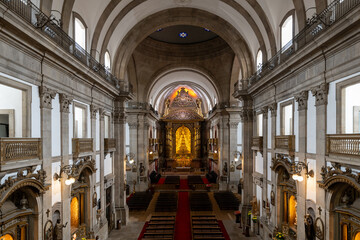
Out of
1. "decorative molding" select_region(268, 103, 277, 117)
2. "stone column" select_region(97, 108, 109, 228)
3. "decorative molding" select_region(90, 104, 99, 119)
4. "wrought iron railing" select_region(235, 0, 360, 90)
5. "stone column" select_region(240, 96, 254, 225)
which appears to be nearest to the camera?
"wrought iron railing" select_region(235, 0, 360, 90)

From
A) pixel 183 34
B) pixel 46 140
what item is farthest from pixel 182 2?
pixel 46 140

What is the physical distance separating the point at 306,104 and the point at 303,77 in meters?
1.19

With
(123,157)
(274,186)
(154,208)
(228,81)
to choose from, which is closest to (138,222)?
(154,208)

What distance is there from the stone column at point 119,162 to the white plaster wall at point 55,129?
26.8ft

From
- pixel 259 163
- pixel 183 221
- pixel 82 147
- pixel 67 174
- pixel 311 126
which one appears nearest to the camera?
pixel 311 126

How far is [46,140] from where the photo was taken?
9516 millimetres

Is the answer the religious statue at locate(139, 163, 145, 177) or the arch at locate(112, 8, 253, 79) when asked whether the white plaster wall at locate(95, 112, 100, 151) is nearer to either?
the arch at locate(112, 8, 253, 79)

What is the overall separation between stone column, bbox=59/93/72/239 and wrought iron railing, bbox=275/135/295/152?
33.7 ft

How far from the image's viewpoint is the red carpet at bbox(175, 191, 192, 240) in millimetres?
17141

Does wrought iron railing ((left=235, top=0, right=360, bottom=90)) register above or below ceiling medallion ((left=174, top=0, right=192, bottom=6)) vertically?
below

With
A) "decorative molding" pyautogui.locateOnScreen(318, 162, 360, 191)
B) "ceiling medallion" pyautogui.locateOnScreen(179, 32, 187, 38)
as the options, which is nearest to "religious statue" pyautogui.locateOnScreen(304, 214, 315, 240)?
"decorative molding" pyautogui.locateOnScreen(318, 162, 360, 191)

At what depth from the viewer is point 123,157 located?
19.5 meters

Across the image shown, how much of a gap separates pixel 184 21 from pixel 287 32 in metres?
8.65

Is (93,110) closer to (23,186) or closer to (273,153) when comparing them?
(23,186)
